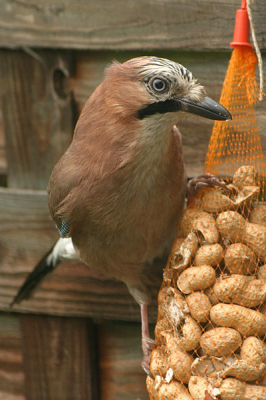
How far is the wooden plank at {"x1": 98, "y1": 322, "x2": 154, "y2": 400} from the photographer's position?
2.34 metres

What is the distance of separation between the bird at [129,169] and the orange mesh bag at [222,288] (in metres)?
0.13

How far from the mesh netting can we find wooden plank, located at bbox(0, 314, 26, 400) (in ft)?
3.66

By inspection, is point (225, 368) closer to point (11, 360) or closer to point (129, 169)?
point (129, 169)

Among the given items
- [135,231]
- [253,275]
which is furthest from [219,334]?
[135,231]

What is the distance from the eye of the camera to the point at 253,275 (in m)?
1.50

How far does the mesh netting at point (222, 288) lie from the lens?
139cm

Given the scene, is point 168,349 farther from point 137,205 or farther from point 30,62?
point 30,62

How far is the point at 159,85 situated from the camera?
5.07 ft

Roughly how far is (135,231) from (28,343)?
1.03 m

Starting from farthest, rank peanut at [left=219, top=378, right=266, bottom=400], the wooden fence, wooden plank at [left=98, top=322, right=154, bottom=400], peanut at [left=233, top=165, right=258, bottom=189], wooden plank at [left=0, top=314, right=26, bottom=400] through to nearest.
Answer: wooden plank at [left=0, top=314, right=26, bottom=400] → wooden plank at [left=98, top=322, right=154, bottom=400] → the wooden fence → peanut at [left=233, top=165, right=258, bottom=189] → peanut at [left=219, top=378, right=266, bottom=400]

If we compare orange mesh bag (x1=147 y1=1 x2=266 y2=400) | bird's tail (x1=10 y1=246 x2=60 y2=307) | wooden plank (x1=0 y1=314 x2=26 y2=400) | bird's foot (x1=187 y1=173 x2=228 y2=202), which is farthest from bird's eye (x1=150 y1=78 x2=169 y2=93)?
wooden plank (x1=0 y1=314 x2=26 y2=400)

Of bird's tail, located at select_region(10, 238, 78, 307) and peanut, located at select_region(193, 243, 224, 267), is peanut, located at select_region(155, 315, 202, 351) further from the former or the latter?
bird's tail, located at select_region(10, 238, 78, 307)

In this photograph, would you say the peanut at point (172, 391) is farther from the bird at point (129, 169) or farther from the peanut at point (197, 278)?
the bird at point (129, 169)

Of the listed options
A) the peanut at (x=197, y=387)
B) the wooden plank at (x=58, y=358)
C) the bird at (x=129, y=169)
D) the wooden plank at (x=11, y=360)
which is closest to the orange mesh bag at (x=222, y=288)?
the peanut at (x=197, y=387)
